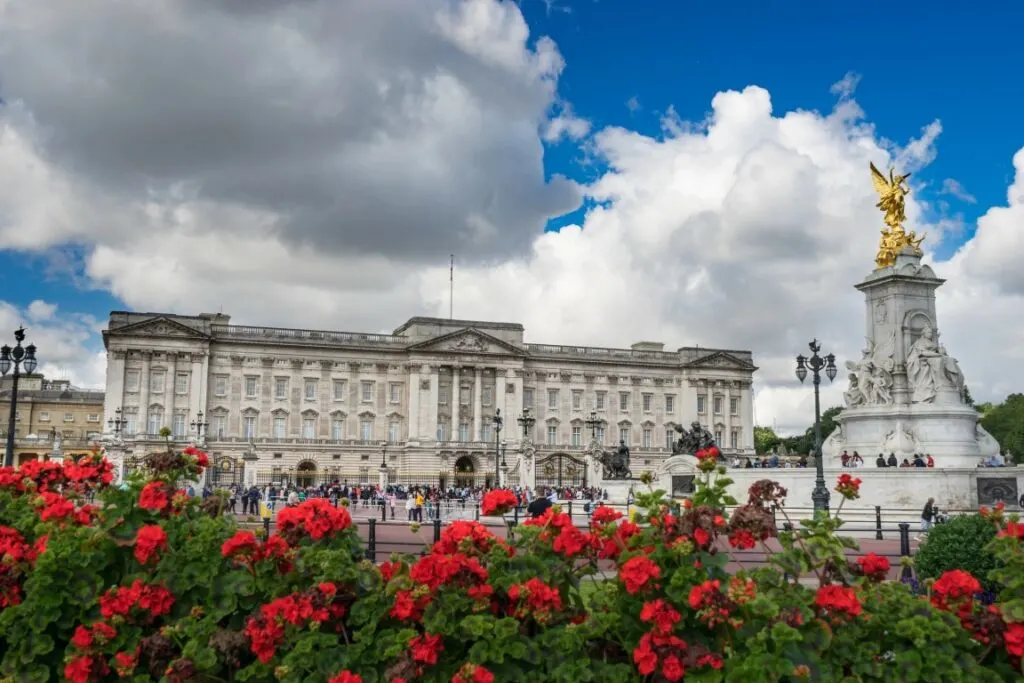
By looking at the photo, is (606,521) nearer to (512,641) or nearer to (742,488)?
(512,641)

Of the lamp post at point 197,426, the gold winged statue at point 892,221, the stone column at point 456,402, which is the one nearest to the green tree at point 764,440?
the stone column at point 456,402

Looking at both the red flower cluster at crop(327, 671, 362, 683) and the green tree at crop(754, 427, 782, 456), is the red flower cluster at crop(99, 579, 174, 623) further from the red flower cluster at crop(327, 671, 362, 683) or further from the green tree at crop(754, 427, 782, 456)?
the green tree at crop(754, 427, 782, 456)

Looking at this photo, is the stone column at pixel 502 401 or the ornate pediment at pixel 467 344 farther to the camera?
the stone column at pixel 502 401

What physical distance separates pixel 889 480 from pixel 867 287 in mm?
8532

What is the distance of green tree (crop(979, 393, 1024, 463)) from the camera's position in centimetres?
8769

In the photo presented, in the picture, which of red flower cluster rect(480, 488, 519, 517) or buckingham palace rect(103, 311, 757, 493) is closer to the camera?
red flower cluster rect(480, 488, 519, 517)

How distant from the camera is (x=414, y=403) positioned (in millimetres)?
85938

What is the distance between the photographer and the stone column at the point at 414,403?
85562 millimetres

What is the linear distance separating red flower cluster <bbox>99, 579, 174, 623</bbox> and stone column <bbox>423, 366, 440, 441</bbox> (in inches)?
3142

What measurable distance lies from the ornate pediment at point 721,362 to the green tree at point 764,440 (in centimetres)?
2825

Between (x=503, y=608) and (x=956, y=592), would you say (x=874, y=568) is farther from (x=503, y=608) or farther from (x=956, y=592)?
(x=503, y=608)

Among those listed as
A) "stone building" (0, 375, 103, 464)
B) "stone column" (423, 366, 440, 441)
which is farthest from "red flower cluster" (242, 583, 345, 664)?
"stone building" (0, 375, 103, 464)

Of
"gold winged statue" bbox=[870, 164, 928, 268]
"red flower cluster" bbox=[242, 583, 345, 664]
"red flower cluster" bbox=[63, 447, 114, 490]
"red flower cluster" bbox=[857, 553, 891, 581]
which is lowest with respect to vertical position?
"red flower cluster" bbox=[242, 583, 345, 664]

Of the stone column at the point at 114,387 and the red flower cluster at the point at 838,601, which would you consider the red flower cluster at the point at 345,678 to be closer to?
the red flower cluster at the point at 838,601
